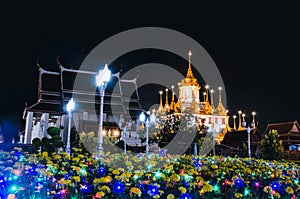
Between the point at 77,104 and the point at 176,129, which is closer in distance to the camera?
the point at 176,129

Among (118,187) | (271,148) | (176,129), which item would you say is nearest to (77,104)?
(176,129)

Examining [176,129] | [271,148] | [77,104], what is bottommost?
[271,148]

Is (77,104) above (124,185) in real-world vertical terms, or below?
above

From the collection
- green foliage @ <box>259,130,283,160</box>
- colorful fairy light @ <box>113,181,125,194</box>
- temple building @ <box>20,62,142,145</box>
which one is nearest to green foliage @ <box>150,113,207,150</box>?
green foliage @ <box>259,130,283,160</box>

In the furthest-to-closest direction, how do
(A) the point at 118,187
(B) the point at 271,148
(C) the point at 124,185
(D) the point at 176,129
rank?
(D) the point at 176,129, (B) the point at 271,148, (C) the point at 124,185, (A) the point at 118,187

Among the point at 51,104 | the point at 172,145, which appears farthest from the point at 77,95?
the point at 172,145

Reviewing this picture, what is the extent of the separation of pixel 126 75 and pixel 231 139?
15.3 metres

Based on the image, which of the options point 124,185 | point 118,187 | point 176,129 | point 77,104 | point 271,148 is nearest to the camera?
point 118,187

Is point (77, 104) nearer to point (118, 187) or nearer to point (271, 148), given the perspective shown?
point (271, 148)

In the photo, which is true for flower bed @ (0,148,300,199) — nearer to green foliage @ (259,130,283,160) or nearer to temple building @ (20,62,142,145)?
green foliage @ (259,130,283,160)

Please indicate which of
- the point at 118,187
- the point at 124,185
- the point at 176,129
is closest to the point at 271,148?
the point at 176,129

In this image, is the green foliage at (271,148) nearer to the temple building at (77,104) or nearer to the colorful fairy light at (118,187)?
the temple building at (77,104)

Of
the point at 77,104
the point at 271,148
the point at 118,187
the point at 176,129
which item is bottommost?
the point at 271,148

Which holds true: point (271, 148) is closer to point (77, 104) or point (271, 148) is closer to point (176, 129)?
point (176, 129)
